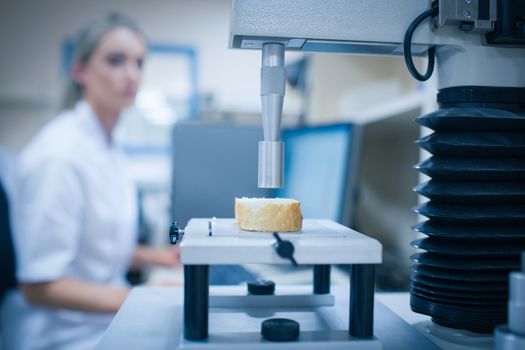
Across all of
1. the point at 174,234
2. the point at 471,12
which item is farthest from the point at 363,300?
the point at 471,12

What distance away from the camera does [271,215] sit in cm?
46

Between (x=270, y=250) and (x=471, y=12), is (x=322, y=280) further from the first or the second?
(x=471, y=12)

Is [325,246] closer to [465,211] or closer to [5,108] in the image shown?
[465,211]

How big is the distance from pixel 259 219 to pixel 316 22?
0.66 ft

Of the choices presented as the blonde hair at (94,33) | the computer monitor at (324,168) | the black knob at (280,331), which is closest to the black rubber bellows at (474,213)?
the black knob at (280,331)

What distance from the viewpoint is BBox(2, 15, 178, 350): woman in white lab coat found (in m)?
1.17

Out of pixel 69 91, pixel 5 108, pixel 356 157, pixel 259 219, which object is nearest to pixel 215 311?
pixel 259 219

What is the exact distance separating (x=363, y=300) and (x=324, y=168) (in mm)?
791

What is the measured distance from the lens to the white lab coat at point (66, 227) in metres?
1.17

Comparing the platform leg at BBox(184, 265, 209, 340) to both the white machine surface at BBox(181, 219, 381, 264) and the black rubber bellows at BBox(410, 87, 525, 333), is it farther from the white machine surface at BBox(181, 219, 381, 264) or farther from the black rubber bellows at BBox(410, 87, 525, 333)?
the black rubber bellows at BBox(410, 87, 525, 333)

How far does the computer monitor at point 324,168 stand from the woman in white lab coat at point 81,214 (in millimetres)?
526

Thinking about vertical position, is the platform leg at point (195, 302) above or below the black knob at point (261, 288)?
above

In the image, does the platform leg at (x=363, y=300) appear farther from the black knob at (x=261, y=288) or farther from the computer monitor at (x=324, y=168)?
the computer monitor at (x=324, y=168)

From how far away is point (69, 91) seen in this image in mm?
1668
